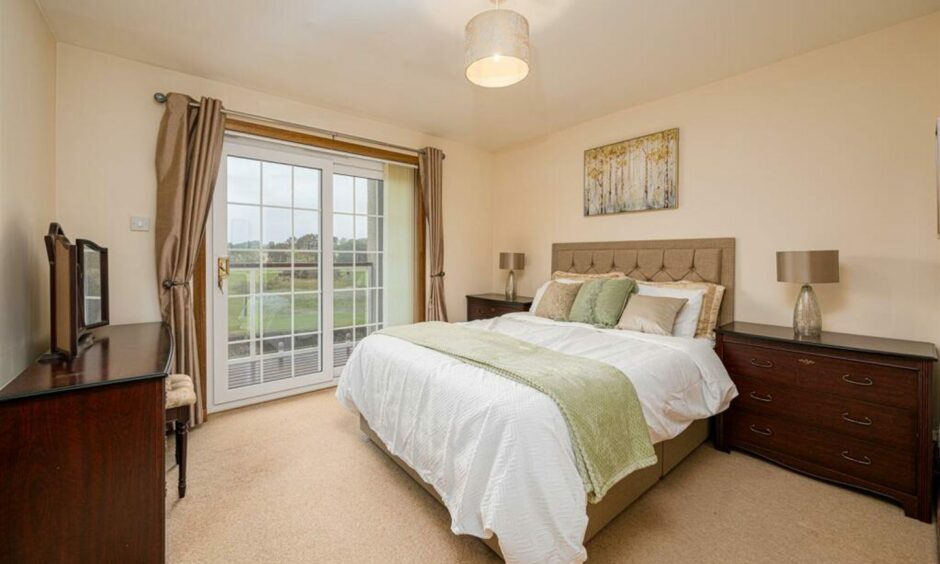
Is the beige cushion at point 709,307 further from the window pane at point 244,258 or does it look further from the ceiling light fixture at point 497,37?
the window pane at point 244,258

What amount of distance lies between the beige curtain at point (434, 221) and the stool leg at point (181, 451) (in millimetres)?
2474

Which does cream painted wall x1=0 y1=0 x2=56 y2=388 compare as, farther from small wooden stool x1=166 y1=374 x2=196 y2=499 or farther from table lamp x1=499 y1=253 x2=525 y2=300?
table lamp x1=499 y1=253 x2=525 y2=300

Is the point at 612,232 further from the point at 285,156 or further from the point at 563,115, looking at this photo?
the point at 285,156

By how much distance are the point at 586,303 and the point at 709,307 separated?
2.81 feet

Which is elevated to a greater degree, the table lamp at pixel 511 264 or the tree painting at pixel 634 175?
the tree painting at pixel 634 175

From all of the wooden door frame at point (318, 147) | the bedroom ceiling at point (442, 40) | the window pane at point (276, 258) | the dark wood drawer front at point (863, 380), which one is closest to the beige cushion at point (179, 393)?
the wooden door frame at point (318, 147)

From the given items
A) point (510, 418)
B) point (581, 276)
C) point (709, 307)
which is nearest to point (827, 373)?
point (709, 307)

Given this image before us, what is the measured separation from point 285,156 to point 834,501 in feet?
14.3

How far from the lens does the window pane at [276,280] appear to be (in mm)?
3375

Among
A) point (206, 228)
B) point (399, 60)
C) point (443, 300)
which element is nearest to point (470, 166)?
point (443, 300)

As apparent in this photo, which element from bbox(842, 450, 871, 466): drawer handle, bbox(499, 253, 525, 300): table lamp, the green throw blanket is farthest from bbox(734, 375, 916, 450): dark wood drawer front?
bbox(499, 253, 525, 300): table lamp

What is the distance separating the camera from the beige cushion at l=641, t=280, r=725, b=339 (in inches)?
109

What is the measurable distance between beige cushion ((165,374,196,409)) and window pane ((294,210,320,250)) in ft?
5.09

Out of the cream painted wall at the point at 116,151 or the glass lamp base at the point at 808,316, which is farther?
the cream painted wall at the point at 116,151
